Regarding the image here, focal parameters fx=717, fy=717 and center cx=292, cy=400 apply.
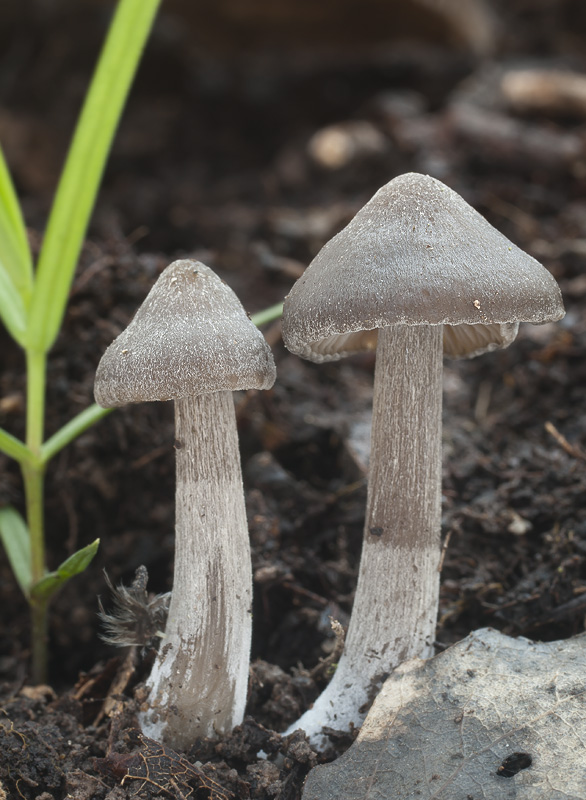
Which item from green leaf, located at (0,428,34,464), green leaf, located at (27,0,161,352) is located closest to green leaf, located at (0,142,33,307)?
green leaf, located at (27,0,161,352)

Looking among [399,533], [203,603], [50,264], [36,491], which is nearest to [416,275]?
[399,533]

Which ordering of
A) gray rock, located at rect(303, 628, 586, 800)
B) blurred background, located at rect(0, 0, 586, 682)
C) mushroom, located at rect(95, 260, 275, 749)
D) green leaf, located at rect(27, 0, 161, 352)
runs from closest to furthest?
gray rock, located at rect(303, 628, 586, 800), mushroom, located at rect(95, 260, 275, 749), green leaf, located at rect(27, 0, 161, 352), blurred background, located at rect(0, 0, 586, 682)

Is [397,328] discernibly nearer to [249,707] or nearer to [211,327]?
[211,327]

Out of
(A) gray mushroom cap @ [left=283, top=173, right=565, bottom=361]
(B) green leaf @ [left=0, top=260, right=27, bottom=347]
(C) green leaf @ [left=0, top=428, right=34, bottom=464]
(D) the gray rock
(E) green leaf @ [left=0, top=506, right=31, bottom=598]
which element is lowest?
(D) the gray rock

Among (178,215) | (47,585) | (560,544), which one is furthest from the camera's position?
(178,215)

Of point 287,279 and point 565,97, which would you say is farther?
point 565,97

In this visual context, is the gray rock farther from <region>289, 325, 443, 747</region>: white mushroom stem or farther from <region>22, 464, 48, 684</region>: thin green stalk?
<region>22, 464, 48, 684</region>: thin green stalk

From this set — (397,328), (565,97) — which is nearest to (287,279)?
(397,328)
